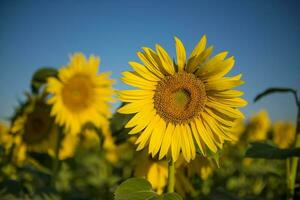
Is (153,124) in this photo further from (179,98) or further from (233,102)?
(233,102)

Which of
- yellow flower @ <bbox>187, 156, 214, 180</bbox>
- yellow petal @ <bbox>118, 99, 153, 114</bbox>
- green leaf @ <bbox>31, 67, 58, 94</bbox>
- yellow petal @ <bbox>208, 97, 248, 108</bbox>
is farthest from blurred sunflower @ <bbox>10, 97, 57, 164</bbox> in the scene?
yellow petal @ <bbox>208, 97, 248, 108</bbox>

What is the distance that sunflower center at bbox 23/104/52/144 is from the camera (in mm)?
5184

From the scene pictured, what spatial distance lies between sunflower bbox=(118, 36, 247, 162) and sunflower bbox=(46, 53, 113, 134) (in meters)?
2.36

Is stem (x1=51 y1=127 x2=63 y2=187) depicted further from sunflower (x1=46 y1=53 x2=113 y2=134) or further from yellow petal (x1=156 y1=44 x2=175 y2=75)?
yellow petal (x1=156 y1=44 x2=175 y2=75)

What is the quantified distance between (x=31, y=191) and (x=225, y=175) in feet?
12.9

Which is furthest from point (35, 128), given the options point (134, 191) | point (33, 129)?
point (134, 191)

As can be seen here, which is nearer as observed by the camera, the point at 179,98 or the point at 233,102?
the point at 233,102

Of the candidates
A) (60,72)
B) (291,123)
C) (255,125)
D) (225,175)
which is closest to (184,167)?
(60,72)

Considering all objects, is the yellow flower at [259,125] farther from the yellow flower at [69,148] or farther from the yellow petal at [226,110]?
the yellow petal at [226,110]

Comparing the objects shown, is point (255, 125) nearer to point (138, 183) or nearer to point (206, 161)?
point (206, 161)

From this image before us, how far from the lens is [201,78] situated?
2807mm

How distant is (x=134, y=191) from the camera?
247 centimetres

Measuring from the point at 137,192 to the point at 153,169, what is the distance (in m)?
1.22

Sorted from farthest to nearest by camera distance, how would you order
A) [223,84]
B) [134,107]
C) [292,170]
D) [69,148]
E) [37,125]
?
[69,148]
[37,125]
[292,170]
[134,107]
[223,84]
